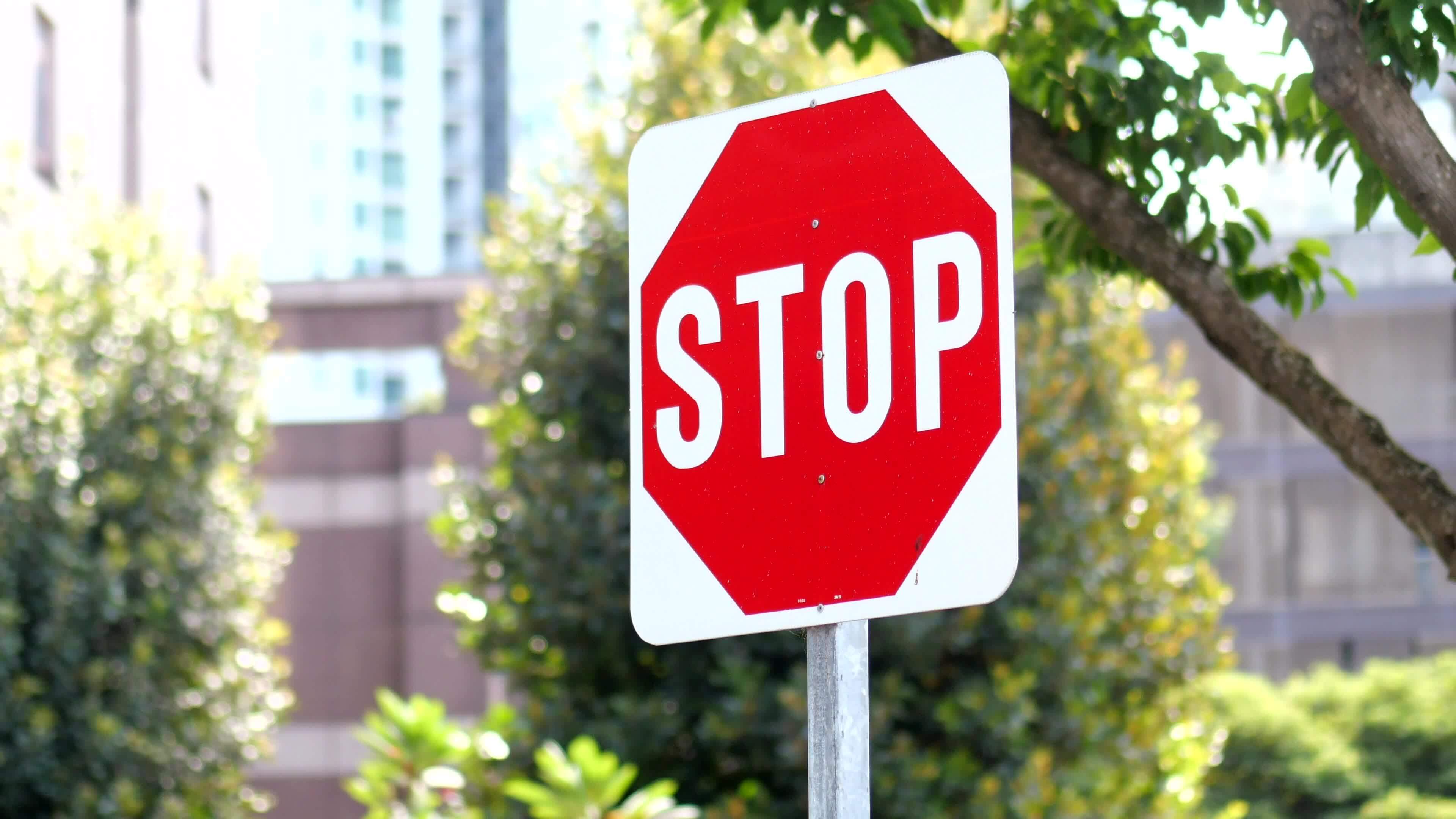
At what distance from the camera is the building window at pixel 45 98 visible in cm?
1662

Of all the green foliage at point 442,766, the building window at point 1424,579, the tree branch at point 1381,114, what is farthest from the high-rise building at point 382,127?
the tree branch at point 1381,114

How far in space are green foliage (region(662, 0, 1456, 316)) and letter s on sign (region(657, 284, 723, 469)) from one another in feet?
5.65

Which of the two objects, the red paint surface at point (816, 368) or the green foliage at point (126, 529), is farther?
the green foliage at point (126, 529)

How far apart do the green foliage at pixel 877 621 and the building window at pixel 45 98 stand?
9168mm

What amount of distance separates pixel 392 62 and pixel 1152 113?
335ft

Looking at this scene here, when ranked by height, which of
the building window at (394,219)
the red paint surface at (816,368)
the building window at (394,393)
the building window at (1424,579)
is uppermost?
the building window at (394,219)

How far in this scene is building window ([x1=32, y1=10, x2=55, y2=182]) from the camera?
1662 centimetres

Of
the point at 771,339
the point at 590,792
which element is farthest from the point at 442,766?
the point at 771,339

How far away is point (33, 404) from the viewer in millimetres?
11523

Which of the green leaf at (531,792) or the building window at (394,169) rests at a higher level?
the building window at (394,169)

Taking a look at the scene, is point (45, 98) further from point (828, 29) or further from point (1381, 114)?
point (1381, 114)

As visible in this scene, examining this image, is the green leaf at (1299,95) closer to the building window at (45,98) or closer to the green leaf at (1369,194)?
the green leaf at (1369,194)

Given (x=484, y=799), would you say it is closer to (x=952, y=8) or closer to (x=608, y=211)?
(x=608, y=211)

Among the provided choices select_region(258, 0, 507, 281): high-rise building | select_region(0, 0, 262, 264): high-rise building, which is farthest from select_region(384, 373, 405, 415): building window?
select_region(258, 0, 507, 281): high-rise building
